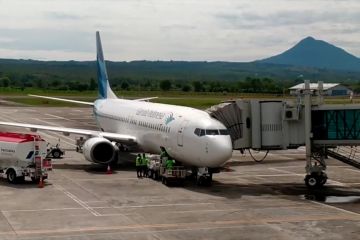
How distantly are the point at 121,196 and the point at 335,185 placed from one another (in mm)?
12324

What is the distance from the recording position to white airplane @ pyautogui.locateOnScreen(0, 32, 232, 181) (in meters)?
30.5

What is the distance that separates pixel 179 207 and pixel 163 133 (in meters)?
9.13

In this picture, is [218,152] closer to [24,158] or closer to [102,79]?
[24,158]

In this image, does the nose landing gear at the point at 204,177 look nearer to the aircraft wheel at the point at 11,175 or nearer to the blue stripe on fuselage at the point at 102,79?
the aircraft wheel at the point at 11,175

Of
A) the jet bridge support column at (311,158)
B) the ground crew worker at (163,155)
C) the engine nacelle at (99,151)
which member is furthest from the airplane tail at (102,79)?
the jet bridge support column at (311,158)

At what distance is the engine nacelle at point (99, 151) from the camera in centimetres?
3825

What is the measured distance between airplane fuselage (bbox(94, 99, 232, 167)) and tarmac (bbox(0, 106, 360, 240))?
1.82m

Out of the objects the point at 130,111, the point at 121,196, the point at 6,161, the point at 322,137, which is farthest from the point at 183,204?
the point at 130,111

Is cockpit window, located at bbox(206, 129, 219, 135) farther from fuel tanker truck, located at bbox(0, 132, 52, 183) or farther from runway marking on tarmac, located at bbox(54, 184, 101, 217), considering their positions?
fuel tanker truck, located at bbox(0, 132, 52, 183)

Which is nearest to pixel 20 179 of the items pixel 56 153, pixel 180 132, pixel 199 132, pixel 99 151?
pixel 99 151

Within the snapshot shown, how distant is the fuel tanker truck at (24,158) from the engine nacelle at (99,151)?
5.04 meters

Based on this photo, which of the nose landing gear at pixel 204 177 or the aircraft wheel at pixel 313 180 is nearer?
the nose landing gear at pixel 204 177

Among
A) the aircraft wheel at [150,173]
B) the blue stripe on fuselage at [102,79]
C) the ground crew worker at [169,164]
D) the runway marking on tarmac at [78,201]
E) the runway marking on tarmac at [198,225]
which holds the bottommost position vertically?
the runway marking on tarmac at [198,225]

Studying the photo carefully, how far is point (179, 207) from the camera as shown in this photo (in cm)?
2639
